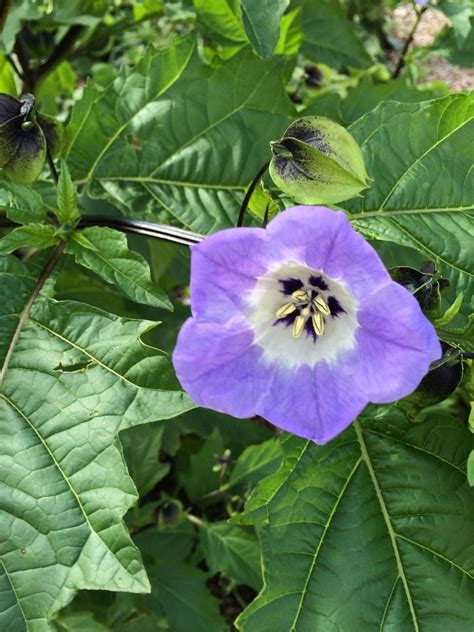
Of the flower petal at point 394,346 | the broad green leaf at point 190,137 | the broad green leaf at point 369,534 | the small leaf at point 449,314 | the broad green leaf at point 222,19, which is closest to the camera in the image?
the flower petal at point 394,346

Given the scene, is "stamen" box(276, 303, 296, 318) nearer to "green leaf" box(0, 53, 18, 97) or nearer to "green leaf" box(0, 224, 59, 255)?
"green leaf" box(0, 224, 59, 255)

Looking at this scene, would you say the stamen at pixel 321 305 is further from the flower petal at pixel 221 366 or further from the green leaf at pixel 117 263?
the green leaf at pixel 117 263

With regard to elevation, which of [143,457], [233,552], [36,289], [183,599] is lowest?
[183,599]

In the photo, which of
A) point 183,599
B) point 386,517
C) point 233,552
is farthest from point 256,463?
point 386,517

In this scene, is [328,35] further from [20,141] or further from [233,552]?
[233,552]

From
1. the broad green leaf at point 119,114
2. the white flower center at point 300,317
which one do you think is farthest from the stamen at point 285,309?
the broad green leaf at point 119,114

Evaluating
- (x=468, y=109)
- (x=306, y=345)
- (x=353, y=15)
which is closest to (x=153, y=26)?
(x=353, y=15)
